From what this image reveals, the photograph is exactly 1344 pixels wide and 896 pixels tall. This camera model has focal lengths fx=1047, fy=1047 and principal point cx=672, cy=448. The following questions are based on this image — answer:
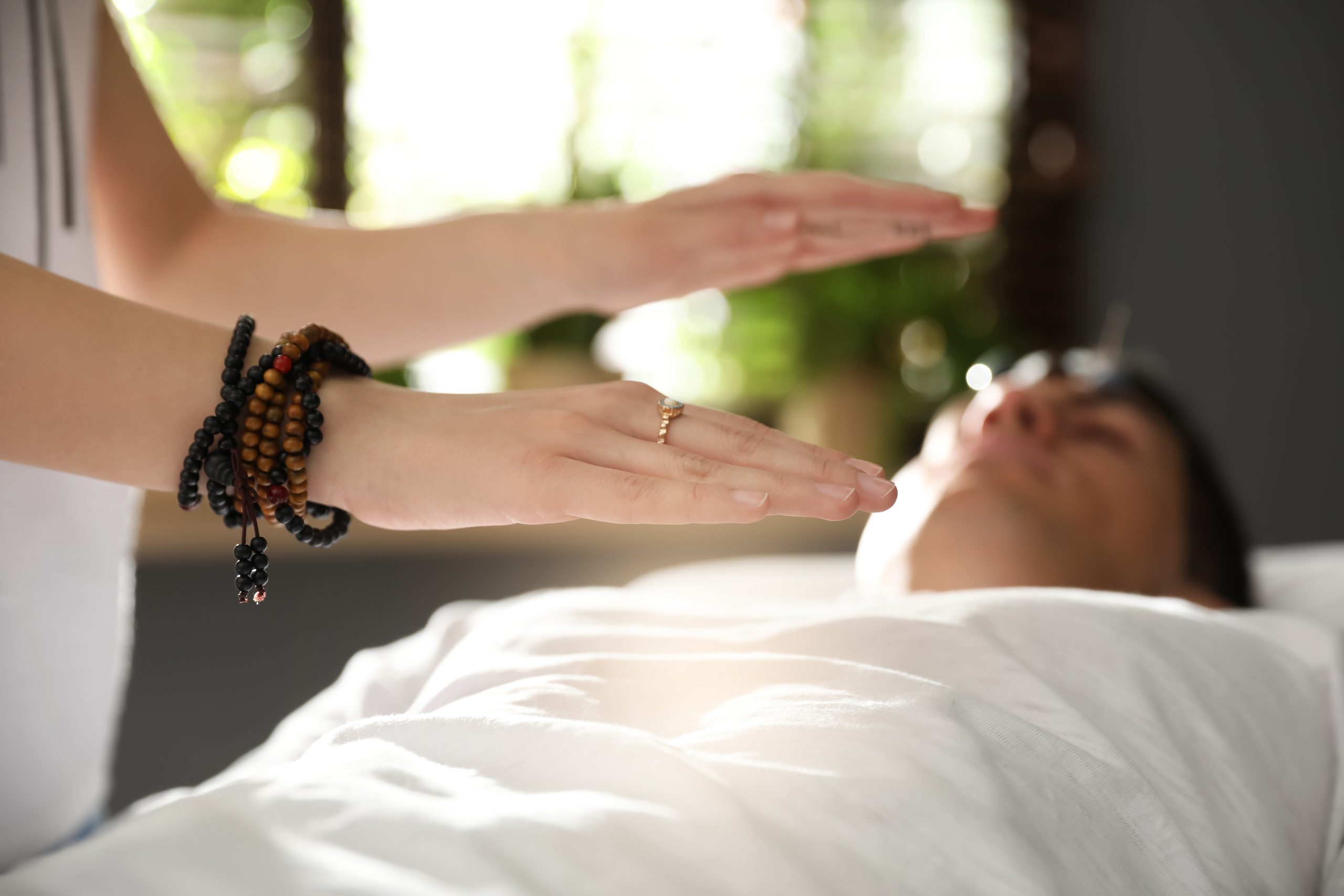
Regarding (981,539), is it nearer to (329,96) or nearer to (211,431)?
(211,431)

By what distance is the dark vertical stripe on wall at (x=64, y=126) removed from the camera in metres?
0.80

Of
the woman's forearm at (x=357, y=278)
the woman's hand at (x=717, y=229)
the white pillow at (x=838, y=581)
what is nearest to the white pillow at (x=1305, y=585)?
the white pillow at (x=838, y=581)

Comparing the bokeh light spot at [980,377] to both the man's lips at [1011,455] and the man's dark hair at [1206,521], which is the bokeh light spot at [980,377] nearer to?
the man's dark hair at [1206,521]

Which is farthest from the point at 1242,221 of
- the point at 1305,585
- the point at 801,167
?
the point at 1305,585

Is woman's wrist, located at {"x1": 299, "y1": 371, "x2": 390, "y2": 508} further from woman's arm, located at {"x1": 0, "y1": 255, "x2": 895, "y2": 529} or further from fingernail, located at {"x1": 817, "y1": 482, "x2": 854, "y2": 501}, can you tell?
fingernail, located at {"x1": 817, "y1": 482, "x2": 854, "y2": 501}

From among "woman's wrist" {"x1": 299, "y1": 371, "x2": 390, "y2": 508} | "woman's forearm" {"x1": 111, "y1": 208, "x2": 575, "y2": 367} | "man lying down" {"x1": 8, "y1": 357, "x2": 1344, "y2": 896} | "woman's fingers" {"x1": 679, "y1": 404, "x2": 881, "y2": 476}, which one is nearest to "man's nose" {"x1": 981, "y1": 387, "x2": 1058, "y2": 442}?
"man lying down" {"x1": 8, "y1": 357, "x2": 1344, "y2": 896}

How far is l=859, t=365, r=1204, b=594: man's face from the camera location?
1.12m

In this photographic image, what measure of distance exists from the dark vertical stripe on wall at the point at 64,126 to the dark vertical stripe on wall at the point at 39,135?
1cm

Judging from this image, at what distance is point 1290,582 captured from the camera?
1414mm

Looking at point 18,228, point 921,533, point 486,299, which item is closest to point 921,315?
point 921,533

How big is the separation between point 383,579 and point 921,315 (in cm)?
146

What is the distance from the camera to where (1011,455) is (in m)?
1.24

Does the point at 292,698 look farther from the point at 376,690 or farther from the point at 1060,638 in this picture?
the point at 1060,638

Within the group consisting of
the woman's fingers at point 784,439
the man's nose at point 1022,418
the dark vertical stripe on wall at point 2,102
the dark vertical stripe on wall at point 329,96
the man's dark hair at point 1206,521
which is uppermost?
the dark vertical stripe on wall at point 329,96
